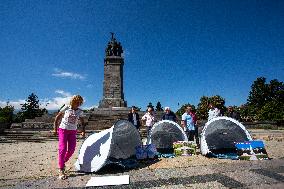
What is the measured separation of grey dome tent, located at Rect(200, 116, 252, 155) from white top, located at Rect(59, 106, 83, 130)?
177 inches

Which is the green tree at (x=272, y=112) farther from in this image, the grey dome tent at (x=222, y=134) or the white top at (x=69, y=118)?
the white top at (x=69, y=118)

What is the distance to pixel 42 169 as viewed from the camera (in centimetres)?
717

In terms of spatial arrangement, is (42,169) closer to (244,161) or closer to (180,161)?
(180,161)

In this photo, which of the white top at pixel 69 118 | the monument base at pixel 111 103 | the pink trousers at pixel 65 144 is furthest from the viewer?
the monument base at pixel 111 103

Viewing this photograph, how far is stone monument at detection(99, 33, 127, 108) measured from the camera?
32.0 metres

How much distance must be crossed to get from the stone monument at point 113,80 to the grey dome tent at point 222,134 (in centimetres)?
2317

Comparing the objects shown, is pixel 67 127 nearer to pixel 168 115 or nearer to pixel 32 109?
pixel 168 115

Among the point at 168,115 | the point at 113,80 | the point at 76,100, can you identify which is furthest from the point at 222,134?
the point at 113,80

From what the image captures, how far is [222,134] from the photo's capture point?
31.2ft

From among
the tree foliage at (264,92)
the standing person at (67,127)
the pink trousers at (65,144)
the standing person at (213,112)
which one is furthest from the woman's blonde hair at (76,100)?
the tree foliage at (264,92)

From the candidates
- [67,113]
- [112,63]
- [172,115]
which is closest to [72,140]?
[67,113]

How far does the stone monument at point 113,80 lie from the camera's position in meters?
32.0

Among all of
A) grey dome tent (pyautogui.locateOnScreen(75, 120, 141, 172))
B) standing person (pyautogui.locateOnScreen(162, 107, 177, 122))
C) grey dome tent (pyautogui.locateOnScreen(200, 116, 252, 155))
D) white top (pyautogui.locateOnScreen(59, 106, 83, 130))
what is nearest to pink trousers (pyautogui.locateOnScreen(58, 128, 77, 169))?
white top (pyautogui.locateOnScreen(59, 106, 83, 130))

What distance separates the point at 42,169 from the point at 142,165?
9.35ft
